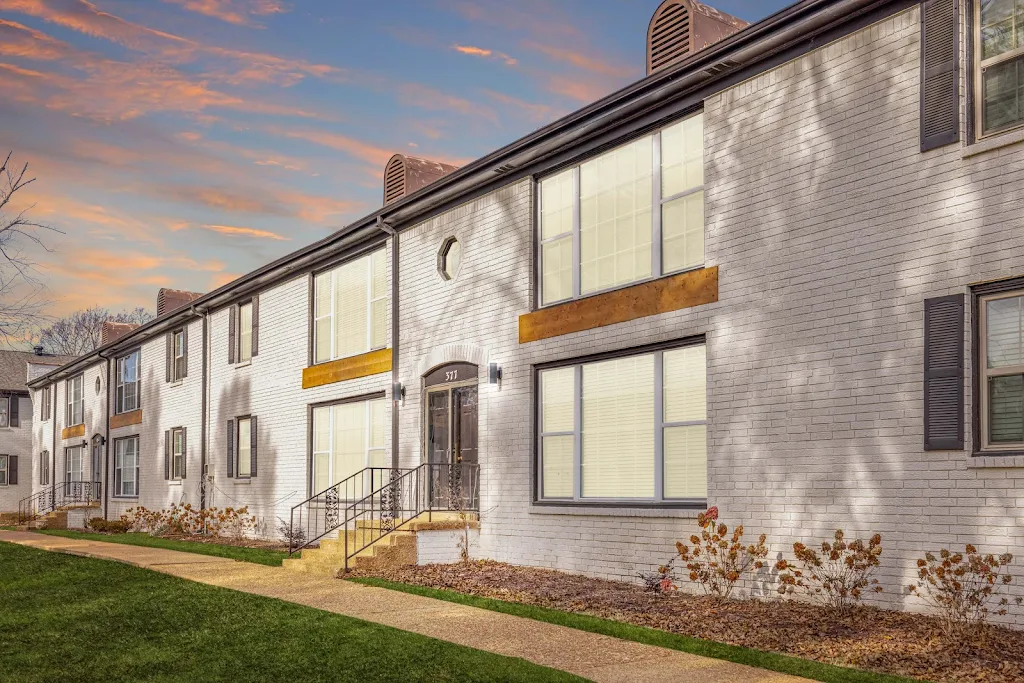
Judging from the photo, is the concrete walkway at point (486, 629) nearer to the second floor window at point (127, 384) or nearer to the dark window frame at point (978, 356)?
the dark window frame at point (978, 356)

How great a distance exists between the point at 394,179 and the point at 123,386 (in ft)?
60.8

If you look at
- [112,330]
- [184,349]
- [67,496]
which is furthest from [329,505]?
[67,496]

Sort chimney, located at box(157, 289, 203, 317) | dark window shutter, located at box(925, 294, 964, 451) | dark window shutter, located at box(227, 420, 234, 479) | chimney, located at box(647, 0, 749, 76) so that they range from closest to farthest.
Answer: dark window shutter, located at box(925, 294, 964, 451) → chimney, located at box(647, 0, 749, 76) → dark window shutter, located at box(227, 420, 234, 479) → chimney, located at box(157, 289, 203, 317)

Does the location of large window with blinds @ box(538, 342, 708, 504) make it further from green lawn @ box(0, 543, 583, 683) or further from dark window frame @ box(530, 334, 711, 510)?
green lawn @ box(0, 543, 583, 683)

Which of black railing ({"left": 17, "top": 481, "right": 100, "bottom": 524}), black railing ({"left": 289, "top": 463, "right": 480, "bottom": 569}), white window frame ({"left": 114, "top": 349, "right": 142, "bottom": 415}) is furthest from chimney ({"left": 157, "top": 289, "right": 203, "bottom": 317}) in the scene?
black railing ({"left": 289, "top": 463, "right": 480, "bottom": 569})

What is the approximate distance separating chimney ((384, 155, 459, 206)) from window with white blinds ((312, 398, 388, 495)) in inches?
168

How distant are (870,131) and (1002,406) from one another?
314 cm

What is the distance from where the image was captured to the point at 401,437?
60.9 ft

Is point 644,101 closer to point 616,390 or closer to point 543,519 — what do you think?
point 616,390

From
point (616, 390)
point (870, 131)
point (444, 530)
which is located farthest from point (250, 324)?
point (870, 131)

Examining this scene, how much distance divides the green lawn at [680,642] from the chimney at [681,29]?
7.43 meters

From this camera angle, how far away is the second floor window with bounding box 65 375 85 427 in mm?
40250

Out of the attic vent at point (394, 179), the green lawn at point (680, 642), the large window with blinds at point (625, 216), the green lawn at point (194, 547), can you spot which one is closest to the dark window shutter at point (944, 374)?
the green lawn at point (680, 642)

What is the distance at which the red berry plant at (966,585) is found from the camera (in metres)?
9.00
